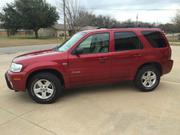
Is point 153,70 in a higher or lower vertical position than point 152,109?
higher

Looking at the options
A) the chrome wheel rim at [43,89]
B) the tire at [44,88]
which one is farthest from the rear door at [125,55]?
the chrome wheel rim at [43,89]

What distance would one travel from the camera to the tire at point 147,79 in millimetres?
6020

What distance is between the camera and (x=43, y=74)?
5.21m

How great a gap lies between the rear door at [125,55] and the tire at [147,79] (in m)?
0.20

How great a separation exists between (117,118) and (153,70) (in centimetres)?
227

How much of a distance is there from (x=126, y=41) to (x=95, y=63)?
1047 mm

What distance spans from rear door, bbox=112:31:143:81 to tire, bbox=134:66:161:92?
0.20 m

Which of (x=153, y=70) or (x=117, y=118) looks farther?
(x=153, y=70)

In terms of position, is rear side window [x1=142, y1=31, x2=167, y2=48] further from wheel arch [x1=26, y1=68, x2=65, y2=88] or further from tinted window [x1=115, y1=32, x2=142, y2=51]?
wheel arch [x1=26, y1=68, x2=65, y2=88]

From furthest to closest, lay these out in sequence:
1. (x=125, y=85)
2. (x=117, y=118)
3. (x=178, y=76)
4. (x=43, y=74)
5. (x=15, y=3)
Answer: (x=15, y=3), (x=178, y=76), (x=125, y=85), (x=43, y=74), (x=117, y=118)

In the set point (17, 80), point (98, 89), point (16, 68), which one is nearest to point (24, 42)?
point (98, 89)

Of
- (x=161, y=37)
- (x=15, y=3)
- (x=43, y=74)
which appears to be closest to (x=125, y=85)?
(x=161, y=37)

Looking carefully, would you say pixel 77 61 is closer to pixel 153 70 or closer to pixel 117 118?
pixel 117 118

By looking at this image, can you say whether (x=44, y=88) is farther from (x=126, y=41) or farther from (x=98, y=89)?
(x=126, y=41)
